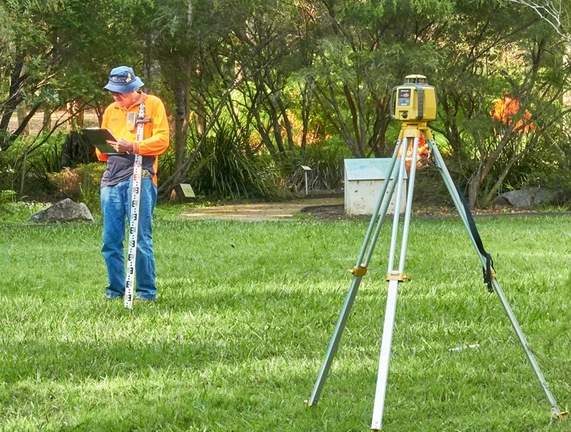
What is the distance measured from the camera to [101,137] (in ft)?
26.6

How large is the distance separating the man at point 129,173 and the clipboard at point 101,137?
134mm

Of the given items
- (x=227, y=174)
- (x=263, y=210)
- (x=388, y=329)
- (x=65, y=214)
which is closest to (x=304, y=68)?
(x=263, y=210)

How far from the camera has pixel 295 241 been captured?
1284cm

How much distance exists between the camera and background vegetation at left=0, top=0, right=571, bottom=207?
16.2m

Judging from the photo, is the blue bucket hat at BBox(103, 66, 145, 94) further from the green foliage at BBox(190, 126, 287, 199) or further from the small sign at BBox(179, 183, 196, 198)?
the green foliage at BBox(190, 126, 287, 199)

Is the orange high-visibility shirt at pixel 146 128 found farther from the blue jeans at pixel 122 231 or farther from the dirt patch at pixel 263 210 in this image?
the dirt patch at pixel 263 210

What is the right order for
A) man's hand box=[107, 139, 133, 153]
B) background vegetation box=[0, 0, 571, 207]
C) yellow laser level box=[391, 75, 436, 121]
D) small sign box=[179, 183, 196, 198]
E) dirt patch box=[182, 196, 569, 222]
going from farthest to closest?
small sign box=[179, 183, 196, 198] < dirt patch box=[182, 196, 569, 222] < background vegetation box=[0, 0, 571, 207] < man's hand box=[107, 139, 133, 153] < yellow laser level box=[391, 75, 436, 121]

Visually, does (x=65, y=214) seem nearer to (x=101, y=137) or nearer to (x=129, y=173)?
(x=129, y=173)

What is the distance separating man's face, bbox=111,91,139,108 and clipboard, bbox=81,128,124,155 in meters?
0.41

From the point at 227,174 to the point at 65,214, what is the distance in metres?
Answer: 5.42

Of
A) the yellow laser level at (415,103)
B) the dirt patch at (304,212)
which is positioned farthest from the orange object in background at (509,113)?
the yellow laser level at (415,103)

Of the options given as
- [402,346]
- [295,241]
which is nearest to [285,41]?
[295,241]

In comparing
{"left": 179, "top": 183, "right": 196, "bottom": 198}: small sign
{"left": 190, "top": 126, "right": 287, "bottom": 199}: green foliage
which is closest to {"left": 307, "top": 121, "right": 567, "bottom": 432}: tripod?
{"left": 179, "top": 183, "right": 196, "bottom": 198}: small sign

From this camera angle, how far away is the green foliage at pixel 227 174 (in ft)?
69.5
